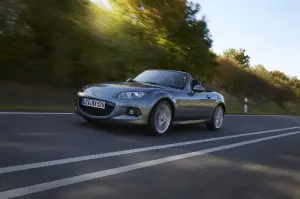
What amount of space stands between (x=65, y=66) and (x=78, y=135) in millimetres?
5899

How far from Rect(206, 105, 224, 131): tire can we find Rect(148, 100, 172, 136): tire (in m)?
2.12

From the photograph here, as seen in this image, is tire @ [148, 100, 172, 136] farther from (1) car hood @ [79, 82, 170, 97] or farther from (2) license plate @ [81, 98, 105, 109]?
(2) license plate @ [81, 98, 105, 109]

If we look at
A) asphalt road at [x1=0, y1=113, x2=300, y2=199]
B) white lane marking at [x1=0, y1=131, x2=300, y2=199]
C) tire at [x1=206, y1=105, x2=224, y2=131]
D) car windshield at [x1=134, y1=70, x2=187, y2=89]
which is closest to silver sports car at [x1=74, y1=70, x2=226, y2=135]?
A: car windshield at [x1=134, y1=70, x2=187, y2=89]

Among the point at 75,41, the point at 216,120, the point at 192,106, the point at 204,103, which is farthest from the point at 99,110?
the point at 75,41

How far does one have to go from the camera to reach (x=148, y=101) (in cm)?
665

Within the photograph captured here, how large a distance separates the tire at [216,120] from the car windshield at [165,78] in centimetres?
161

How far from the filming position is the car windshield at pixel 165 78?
7.82 m

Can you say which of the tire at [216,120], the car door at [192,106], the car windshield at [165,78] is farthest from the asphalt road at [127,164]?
the tire at [216,120]

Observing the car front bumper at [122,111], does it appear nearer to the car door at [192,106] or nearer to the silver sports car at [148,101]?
the silver sports car at [148,101]

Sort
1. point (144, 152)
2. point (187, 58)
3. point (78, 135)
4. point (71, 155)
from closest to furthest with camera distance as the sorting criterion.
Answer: point (71, 155)
point (144, 152)
point (78, 135)
point (187, 58)

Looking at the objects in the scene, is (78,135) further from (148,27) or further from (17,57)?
(148,27)

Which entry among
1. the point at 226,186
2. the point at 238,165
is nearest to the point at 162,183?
the point at 226,186

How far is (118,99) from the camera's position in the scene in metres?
6.48

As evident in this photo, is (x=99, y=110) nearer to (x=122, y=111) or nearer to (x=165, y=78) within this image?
(x=122, y=111)
